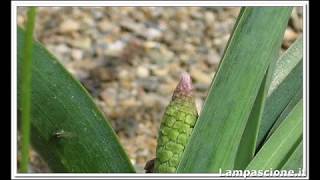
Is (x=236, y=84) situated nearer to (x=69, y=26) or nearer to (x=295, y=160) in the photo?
(x=295, y=160)

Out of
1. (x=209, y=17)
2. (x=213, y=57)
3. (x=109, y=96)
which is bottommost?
(x=109, y=96)

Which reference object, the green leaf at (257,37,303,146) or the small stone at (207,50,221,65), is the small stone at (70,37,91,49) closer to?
the small stone at (207,50,221,65)

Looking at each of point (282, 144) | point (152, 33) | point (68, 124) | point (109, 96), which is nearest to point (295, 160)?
point (282, 144)

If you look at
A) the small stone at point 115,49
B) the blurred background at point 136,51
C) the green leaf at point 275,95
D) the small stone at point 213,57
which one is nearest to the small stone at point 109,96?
the blurred background at point 136,51

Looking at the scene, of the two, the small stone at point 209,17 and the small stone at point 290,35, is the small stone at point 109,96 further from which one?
the small stone at point 290,35

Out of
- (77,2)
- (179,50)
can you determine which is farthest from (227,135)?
(179,50)

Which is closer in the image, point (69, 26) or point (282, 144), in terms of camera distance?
point (282, 144)
